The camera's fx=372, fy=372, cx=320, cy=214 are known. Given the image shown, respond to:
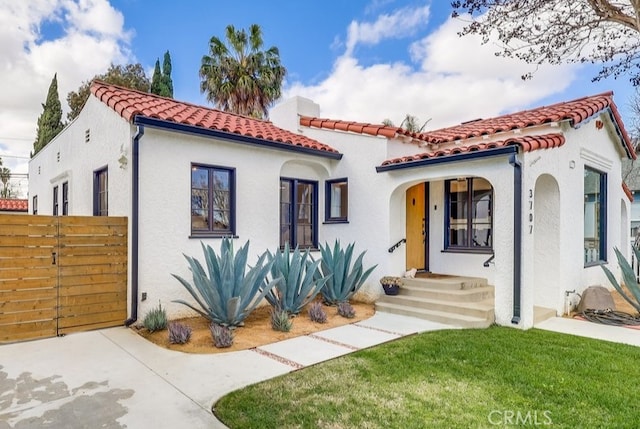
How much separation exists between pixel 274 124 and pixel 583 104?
28.3ft

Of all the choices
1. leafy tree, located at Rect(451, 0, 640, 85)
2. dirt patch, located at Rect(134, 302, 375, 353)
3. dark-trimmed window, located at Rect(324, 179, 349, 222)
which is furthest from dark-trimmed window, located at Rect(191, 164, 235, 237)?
leafy tree, located at Rect(451, 0, 640, 85)

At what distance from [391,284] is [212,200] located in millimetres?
4635

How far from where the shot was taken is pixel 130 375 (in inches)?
189

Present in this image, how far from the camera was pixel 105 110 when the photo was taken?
28.1 ft

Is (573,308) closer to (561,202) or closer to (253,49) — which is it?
(561,202)

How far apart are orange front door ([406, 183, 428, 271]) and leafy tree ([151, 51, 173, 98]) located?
65.2 feet

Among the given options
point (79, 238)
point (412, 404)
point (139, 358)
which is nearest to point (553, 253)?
point (412, 404)

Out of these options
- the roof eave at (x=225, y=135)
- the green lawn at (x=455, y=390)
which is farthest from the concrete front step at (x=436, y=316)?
the roof eave at (x=225, y=135)

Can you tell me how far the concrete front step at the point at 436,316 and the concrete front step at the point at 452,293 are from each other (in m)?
0.45

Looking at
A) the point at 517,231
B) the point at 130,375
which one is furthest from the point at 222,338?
the point at 517,231

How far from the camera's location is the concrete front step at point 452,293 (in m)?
8.15

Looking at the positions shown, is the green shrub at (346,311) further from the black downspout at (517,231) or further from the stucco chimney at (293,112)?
the stucco chimney at (293,112)

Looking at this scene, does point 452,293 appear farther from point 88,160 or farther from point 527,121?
point 88,160

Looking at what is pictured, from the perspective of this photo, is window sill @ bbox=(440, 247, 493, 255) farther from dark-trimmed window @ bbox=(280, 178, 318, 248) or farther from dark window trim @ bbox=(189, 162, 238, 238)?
dark window trim @ bbox=(189, 162, 238, 238)
